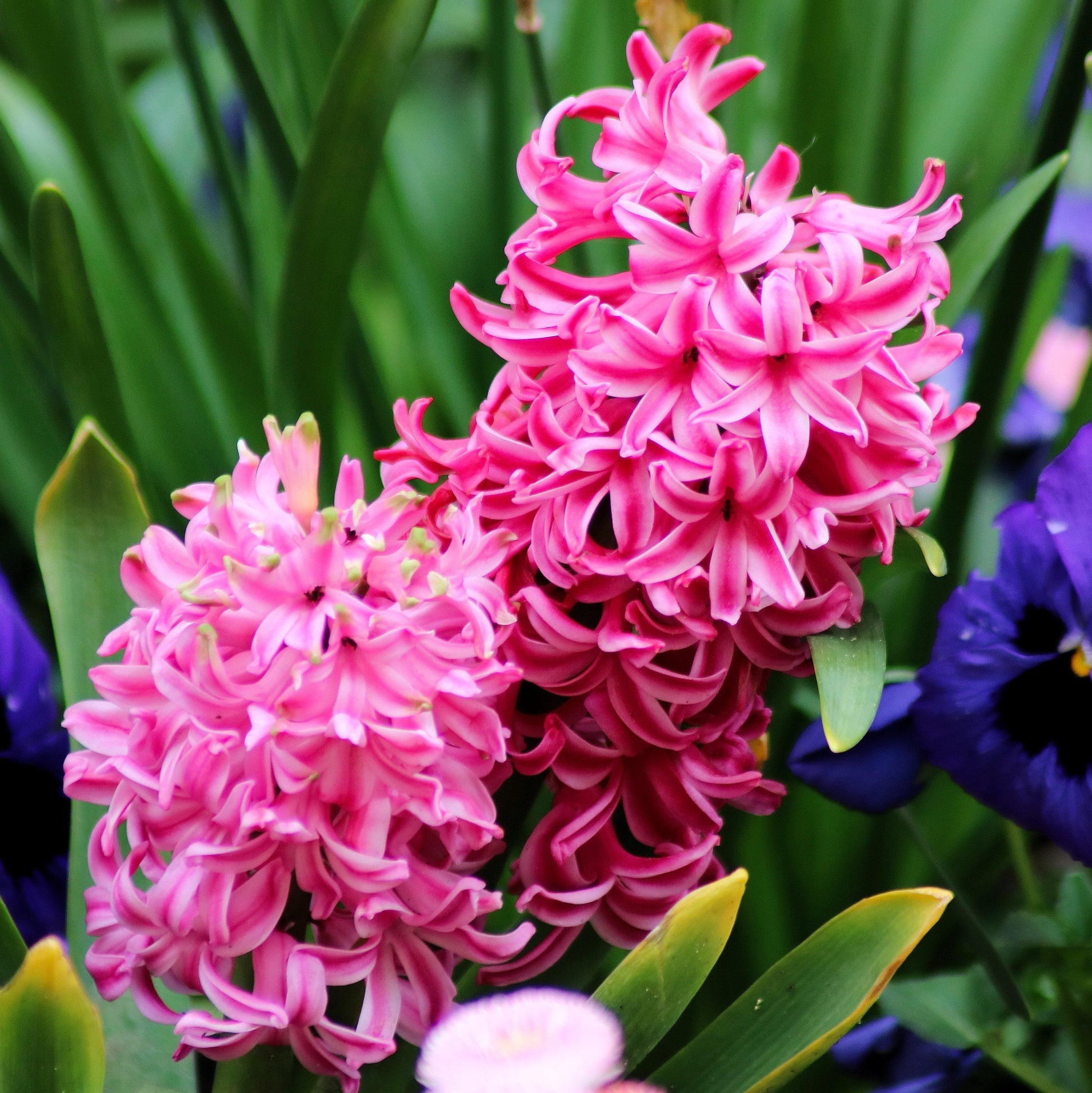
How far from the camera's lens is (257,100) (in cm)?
54

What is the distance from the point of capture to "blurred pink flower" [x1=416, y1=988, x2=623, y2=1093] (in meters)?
0.21

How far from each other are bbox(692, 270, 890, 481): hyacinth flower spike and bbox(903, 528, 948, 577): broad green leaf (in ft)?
0.17

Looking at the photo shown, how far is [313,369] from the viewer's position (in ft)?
1.77

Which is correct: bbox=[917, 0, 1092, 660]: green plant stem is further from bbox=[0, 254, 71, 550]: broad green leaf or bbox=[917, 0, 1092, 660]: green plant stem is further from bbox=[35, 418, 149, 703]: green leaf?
bbox=[0, 254, 71, 550]: broad green leaf

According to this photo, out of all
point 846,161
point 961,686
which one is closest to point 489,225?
point 846,161

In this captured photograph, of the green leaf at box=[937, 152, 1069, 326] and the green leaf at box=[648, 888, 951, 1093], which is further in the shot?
the green leaf at box=[937, 152, 1069, 326]

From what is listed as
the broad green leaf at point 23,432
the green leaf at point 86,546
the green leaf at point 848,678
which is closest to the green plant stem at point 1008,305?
the green leaf at point 848,678

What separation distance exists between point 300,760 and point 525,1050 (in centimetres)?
11

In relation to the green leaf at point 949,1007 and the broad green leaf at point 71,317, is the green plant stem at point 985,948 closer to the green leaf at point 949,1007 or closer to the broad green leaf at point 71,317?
the green leaf at point 949,1007

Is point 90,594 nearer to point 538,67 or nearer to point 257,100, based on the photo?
point 257,100

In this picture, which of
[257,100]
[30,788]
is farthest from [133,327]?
[30,788]

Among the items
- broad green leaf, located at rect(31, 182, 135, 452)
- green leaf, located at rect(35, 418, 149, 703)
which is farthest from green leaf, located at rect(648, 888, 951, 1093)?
broad green leaf, located at rect(31, 182, 135, 452)

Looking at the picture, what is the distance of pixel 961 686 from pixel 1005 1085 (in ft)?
0.77

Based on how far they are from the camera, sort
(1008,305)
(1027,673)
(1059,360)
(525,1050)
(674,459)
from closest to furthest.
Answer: (525,1050) → (674,459) → (1027,673) → (1008,305) → (1059,360)
